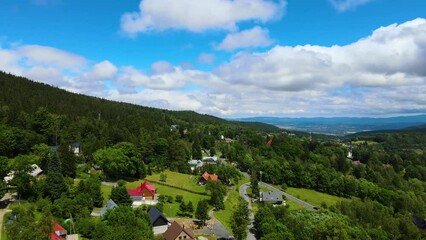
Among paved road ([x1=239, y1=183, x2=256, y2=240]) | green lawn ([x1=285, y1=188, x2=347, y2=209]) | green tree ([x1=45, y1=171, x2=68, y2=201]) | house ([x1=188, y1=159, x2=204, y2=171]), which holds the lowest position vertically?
green lawn ([x1=285, y1=188, x2=347, y2=209])

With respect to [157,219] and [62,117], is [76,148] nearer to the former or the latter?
[62,117]

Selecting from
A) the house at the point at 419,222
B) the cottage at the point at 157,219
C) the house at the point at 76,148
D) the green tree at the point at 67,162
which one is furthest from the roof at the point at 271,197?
the house at the point at 76,148

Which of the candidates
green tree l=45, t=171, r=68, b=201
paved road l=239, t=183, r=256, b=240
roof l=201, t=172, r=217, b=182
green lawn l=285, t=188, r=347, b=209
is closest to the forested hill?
roof l=201, t=172, r=217, b=182

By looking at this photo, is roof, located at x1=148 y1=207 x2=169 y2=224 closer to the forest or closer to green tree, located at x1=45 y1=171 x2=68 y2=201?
the forest

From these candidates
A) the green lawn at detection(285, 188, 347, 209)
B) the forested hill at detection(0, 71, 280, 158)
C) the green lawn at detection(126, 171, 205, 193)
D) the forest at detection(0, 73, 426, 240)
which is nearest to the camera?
the forest at detection(0, 73, 426, 240)

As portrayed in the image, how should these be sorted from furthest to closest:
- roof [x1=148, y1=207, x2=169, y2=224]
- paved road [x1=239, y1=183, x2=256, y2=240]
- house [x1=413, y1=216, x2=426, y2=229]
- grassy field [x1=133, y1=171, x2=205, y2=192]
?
grassy field [x1=133, y1=171, x2=205, y2=192] → house [x1=413, y1=216, x2=426, y2=229] → paved road [x1=239, y1=183, x2=256, y2=240] → roof [x1=148, y1=207, x2=169, y2=224]

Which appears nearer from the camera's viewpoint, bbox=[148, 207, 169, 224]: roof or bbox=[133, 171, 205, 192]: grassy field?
bbox=[148, 207, 169, 224]: roof

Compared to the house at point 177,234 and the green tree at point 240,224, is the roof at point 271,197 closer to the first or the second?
the green tree at point 240,224

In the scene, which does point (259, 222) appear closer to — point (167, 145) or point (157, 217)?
point (157, 217)
